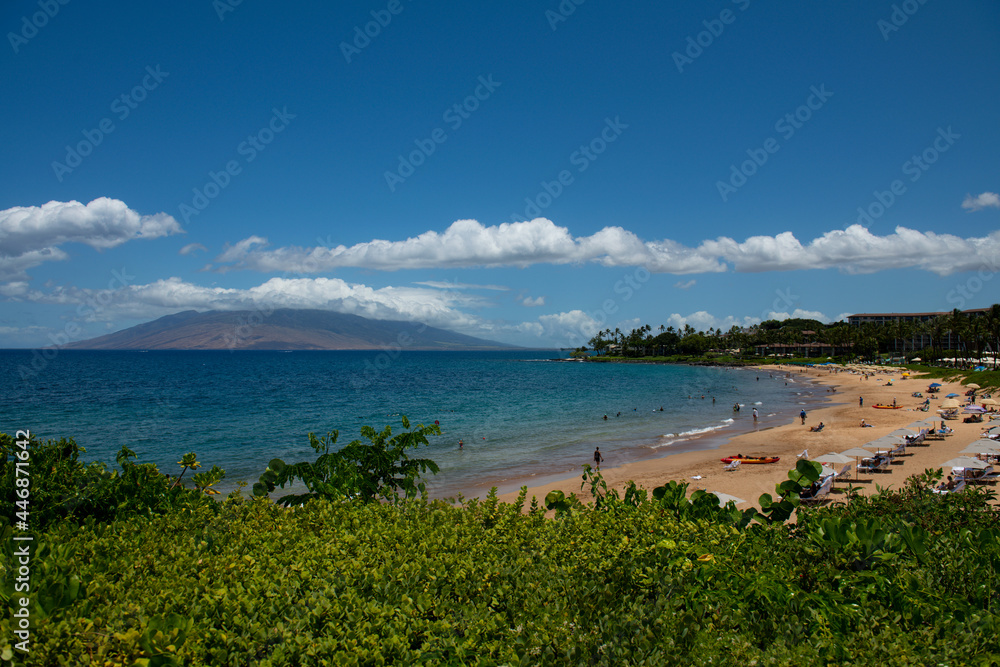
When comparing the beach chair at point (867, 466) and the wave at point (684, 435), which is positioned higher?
the beach chair at point (867, 466)

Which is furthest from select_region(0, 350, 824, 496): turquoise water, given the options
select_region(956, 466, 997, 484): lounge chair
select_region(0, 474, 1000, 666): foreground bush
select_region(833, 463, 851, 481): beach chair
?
select_region(0, 474, 1000, 666): foreground bush

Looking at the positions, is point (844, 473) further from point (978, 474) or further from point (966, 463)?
point (978, 474)

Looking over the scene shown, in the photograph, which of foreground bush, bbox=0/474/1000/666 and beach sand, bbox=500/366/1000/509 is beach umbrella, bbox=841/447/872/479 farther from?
foreground bush, bbox=0/474/1000/666

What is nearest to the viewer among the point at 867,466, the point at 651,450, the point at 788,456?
the point at 867,466

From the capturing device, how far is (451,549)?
12.9 feet

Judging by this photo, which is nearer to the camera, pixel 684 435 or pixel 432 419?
pixel 684 435

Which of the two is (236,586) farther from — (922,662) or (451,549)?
(922,662)

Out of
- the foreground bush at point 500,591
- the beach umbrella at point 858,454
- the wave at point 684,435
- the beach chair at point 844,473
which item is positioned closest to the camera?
the foreground bush at point 500,591

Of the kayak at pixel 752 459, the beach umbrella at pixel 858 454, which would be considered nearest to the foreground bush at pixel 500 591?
the beach umbrella at pixel 858 454

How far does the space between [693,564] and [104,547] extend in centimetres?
440

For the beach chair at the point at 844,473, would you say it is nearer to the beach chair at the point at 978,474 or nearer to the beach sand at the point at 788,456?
the beach sand at the point at 788,456

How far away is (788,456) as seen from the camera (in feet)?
94.4

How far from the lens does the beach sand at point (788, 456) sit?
22003 millimetres

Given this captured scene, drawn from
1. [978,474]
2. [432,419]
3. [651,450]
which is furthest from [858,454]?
[432,419]
